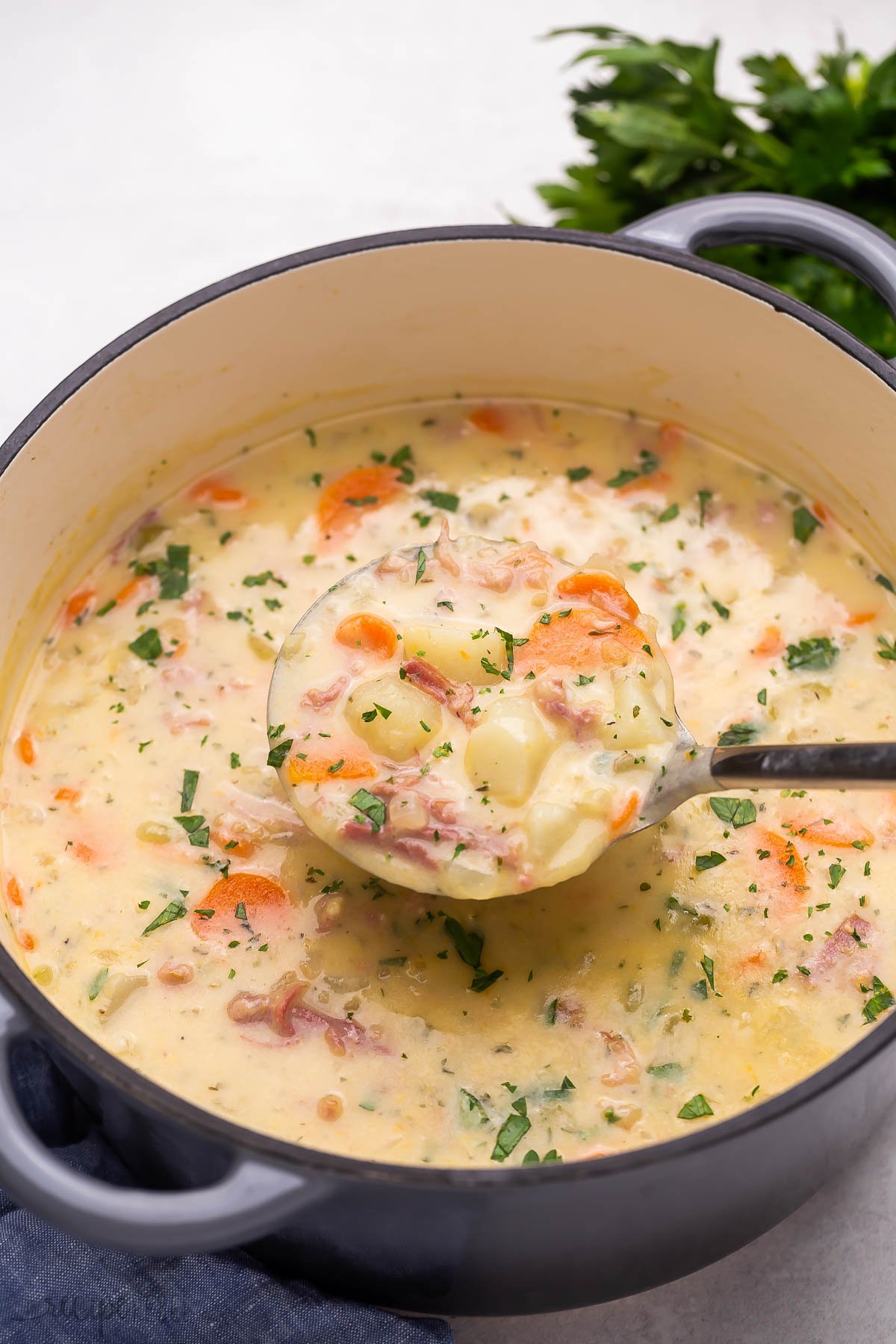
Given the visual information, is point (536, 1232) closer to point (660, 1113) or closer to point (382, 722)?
point (660, 1113)

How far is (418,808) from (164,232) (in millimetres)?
2201

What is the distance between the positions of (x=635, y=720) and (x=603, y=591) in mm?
291

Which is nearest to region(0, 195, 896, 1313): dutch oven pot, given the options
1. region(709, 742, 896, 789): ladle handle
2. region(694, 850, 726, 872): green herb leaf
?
region(709, 742, 896, 789): ladle handle

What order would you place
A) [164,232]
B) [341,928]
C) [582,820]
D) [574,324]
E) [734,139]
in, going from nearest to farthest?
1. [582,820]
2. [341,928]
3. [574,324]
4. [734,139]
5. [164,232]

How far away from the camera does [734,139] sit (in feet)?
11.1

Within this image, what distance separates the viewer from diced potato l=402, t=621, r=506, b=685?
230cm

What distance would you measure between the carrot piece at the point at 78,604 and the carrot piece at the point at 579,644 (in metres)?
1.00

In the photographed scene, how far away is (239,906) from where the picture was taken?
7.89 feet

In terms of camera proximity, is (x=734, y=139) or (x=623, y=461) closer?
(x=623, y=461)

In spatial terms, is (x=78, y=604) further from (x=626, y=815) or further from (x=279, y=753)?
(x=626, y=815)

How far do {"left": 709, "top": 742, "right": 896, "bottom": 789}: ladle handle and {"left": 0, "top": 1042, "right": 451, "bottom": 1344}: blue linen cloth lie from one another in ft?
3.19

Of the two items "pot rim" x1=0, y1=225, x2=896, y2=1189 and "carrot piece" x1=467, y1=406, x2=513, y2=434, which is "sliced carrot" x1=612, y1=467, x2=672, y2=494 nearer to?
"carrot piece" x1=467, y1=406, x2=513, y2=434

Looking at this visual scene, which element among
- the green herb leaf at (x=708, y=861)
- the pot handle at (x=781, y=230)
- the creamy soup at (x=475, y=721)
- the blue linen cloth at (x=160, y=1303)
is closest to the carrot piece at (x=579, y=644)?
the creamy soup at (x=475, y=721)

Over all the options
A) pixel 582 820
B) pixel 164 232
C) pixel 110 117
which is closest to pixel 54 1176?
pixel 582 820
